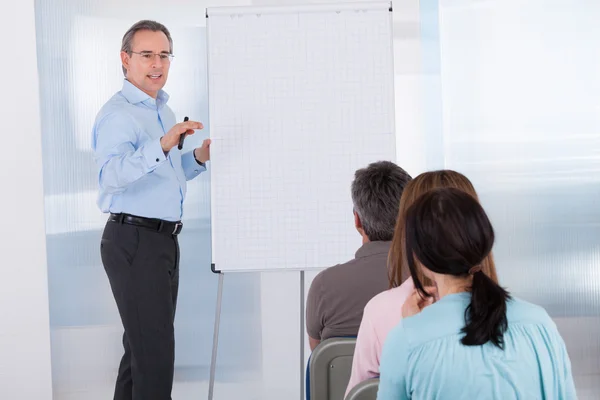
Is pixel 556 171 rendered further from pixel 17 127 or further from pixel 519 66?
pixel 17 127

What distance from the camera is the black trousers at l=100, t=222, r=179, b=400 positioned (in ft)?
8.84

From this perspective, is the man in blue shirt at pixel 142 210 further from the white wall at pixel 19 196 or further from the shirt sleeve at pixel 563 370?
the shirt sleeve at pixel 563 370

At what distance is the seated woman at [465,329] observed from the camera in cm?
124

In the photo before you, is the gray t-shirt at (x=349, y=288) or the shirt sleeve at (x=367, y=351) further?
the gray t-shirt at (x=349, y=288)

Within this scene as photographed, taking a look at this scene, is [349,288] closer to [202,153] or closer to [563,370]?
[563,370]

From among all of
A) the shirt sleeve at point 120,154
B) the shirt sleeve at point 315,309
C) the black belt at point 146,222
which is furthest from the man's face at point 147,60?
the shirt sleeve at point 315,309

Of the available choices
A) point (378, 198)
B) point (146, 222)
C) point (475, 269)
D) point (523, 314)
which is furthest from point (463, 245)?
point (146, 222)

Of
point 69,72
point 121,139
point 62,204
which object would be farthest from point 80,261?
point 121,139

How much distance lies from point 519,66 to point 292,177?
59.8 inches

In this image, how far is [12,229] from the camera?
136 inches

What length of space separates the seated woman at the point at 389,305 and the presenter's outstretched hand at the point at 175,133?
1.15 metres

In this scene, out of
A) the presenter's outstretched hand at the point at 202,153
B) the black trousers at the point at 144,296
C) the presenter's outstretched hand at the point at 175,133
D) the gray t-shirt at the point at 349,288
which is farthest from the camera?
the presenter's outstretched hand at the point at 202,153

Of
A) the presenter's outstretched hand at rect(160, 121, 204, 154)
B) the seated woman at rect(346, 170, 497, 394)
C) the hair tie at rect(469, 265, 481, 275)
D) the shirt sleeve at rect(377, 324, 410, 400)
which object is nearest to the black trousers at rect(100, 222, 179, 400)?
the presenter's outstretched hand at rect(160, 121, 204, 154)

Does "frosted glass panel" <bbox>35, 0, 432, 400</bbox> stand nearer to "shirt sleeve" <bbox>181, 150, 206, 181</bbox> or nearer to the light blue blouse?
"shirt sleeve" <bbox>181, 150, 206, 181</bbox>
